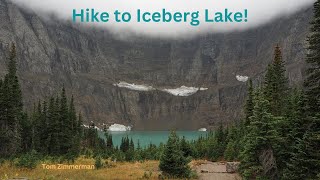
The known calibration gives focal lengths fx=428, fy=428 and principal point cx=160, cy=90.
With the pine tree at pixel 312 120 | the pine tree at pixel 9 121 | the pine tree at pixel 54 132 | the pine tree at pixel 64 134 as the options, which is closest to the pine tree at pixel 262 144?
the pine tree at pixel 312 120

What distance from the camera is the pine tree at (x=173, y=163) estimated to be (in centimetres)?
3559

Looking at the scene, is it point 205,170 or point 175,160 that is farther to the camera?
point 205,170

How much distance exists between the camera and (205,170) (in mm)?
44969

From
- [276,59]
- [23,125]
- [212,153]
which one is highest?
[276,59]

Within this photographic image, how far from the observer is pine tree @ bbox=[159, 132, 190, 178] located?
1401 inches

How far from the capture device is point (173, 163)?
1409 inches

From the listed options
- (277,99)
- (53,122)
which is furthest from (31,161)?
(53,122)

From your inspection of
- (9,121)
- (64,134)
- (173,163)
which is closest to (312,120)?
(173,163)

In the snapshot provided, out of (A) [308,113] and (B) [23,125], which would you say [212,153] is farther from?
(A) [308,113]

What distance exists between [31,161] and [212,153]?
2118 inches

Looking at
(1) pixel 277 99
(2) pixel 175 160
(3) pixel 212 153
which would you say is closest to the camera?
(2) pixel 175 160

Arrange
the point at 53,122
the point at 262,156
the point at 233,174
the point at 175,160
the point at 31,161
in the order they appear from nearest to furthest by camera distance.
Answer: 1. the point at 262,156
2. the point at 175,160
3. the point at 31,161
4. the point at 233,174
5. the point at 53,122

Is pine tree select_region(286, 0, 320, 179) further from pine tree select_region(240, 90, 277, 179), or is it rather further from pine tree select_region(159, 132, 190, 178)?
pine tree select_region(159, 132, 190, 178)

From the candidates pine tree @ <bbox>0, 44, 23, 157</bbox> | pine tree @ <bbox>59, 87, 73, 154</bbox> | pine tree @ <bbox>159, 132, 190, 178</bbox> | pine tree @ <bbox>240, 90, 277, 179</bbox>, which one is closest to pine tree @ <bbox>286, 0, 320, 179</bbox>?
pine tree @ <bbox>240, 90, 277, 179</bbox>
